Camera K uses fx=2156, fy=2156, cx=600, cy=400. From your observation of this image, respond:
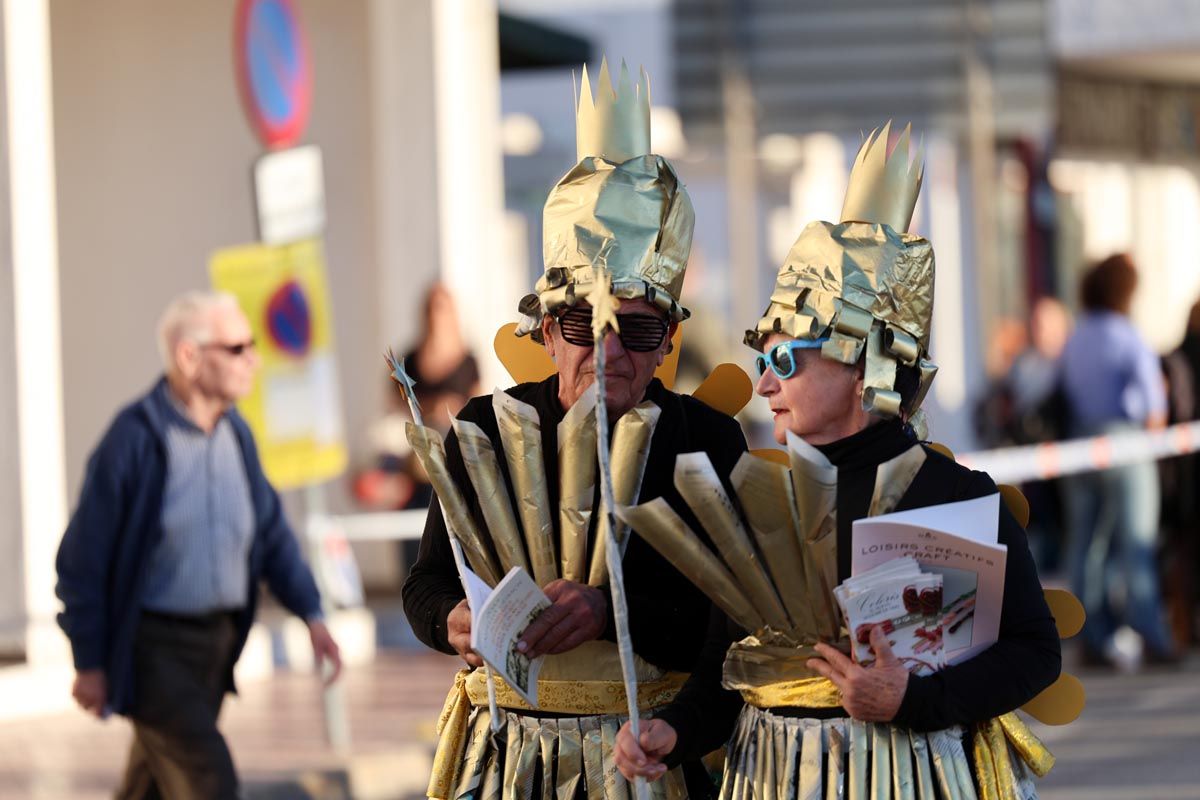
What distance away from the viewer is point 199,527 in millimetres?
5742

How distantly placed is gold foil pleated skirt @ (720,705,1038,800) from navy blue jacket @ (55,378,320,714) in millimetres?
2511

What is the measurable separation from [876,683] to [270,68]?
20.2 feet

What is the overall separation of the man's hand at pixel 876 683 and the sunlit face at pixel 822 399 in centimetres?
36

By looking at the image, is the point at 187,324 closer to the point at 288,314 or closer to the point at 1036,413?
the point at 288,314

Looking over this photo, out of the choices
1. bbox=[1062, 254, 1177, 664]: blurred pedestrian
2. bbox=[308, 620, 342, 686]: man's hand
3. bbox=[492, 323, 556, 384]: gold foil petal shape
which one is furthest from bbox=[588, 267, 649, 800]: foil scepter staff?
bbox=[1062, 254, 1177, 664]: blurred pedestrian

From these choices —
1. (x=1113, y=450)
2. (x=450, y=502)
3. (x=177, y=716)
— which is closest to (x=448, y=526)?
(x=450, y=502)

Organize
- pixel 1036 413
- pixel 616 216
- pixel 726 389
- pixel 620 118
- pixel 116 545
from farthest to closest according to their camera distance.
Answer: pixel 1036 413 < pixel 116 545 < pixel 726 389 < pixel 620 118 < pixel 616 216

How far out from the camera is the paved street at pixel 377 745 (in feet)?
24.7

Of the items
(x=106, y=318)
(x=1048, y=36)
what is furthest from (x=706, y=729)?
Answer: (x=1048, y=36)

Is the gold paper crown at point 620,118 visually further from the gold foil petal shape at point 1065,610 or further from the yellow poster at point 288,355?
the yellow poster at point 288,355

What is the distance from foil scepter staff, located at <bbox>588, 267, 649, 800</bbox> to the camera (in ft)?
10.6

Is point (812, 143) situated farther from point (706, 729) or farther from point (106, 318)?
point (706, 729)

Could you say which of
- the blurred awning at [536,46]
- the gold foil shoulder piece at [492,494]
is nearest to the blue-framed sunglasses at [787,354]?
the gold foil shoulder piece at [492,494]

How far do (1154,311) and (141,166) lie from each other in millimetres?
17043
